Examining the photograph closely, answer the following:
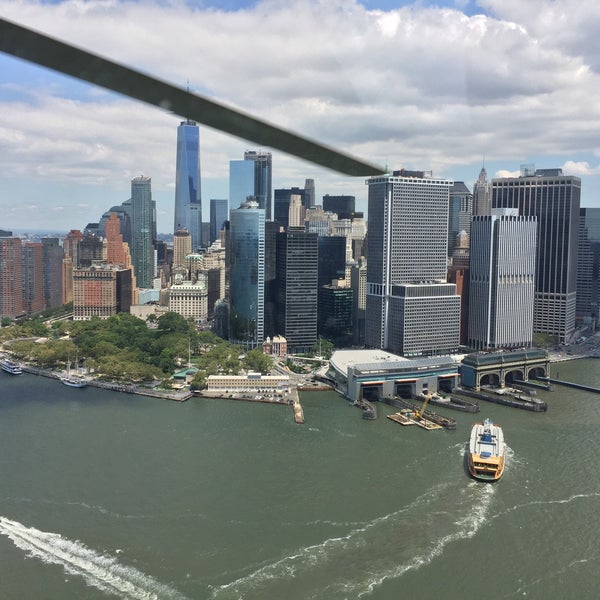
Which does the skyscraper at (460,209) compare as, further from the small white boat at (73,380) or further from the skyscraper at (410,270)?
the small white boat at (73,380)

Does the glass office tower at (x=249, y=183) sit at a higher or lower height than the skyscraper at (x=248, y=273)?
higher

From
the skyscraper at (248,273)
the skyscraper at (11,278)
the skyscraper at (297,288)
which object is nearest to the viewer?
the skyscraper at (297,288)

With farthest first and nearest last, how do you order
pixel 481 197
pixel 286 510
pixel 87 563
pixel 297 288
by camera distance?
pixel 481 197 → pixel 297 288 → pixel 286 510 → pixel 87 563

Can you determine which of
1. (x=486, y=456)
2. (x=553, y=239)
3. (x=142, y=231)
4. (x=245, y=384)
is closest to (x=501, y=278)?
(x=553, y=239)

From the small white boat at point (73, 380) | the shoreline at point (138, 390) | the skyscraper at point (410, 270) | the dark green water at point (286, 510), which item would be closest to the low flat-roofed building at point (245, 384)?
the shoreline at point (138, 390)

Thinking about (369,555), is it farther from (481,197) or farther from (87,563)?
(481,197)

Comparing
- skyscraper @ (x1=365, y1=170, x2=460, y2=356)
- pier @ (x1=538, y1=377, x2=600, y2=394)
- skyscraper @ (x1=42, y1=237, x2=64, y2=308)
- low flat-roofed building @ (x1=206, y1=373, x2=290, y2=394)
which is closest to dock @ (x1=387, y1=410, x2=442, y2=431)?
low flat-roofed building @ (x1=206, y1=373, x2=290, y2=394)
